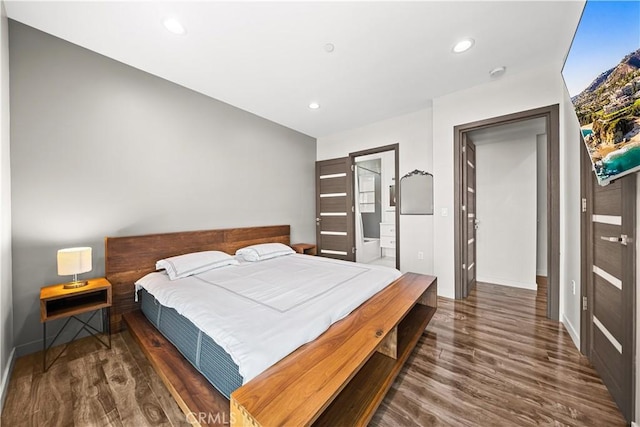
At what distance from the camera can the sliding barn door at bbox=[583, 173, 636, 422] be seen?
4.20 ft

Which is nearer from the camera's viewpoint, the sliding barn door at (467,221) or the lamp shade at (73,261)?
the lamp shade at (73,261)

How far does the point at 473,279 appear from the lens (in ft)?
12.4

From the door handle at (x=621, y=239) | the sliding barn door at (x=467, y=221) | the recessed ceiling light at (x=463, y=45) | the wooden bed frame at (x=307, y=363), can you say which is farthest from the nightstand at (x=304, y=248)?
the door handle at (x=621, y=239)

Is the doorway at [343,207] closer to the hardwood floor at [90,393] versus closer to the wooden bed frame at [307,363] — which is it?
the wooden bed frame at [307,363]

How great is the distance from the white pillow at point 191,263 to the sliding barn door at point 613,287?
305 cm

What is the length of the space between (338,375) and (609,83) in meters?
1.82

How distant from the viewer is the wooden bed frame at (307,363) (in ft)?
2.94

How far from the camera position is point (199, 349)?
139 cm

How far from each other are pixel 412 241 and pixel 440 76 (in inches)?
86.5

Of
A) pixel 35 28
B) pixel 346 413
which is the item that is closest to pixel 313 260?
pixel 346 413

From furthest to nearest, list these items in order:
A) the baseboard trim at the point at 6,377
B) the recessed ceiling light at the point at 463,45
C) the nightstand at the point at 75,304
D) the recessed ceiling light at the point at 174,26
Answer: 1. the recessed ceiling light at the point at 463,45
2. the recessed ceiling light at the point at 174,26
3. the nightstand at the point at 75,304
4. the baseboard trim at the point at 6,377

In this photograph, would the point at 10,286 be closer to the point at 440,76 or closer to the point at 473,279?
the point at 440,76

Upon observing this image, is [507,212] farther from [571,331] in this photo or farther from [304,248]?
[304,248]

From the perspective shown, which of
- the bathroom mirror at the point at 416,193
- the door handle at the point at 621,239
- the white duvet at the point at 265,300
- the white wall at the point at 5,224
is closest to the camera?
the white duvet at the point at 265,300
